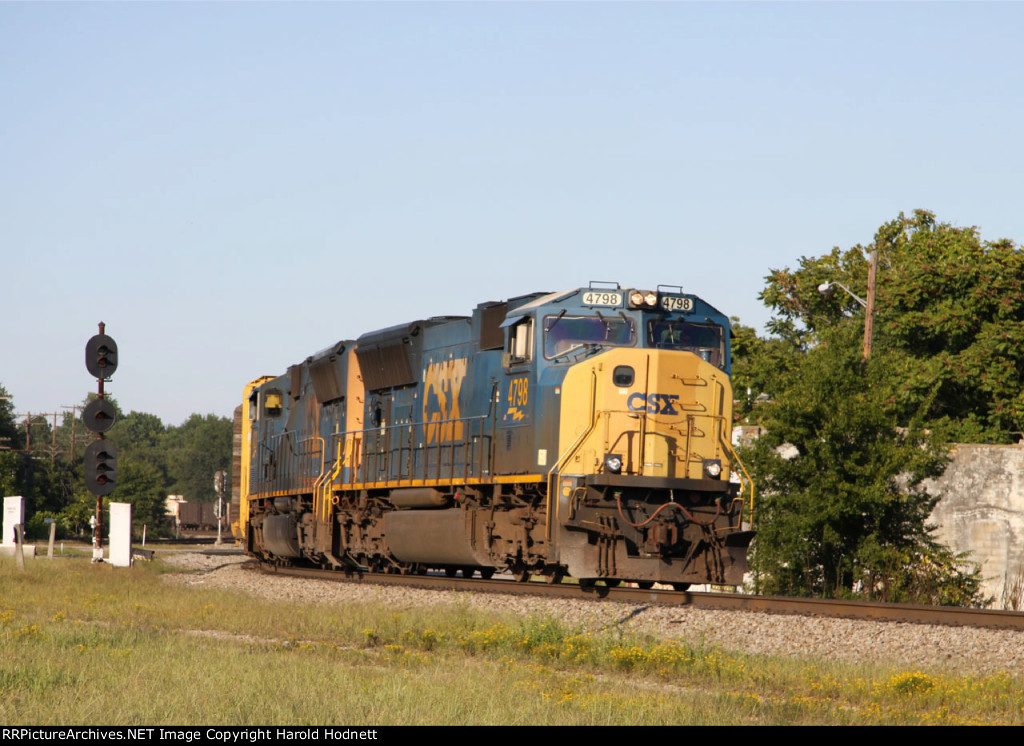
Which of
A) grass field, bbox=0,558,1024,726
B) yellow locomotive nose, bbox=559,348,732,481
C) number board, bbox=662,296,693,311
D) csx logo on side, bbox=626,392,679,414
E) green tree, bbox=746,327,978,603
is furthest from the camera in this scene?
green tree, bbox=746,327,978,603

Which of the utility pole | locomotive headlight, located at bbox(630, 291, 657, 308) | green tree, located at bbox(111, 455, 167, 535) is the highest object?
the utility pole

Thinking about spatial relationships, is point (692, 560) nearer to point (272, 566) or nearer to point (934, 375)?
point (272, 566)

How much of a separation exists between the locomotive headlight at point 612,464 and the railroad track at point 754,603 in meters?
1.87

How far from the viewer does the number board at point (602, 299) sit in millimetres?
18047

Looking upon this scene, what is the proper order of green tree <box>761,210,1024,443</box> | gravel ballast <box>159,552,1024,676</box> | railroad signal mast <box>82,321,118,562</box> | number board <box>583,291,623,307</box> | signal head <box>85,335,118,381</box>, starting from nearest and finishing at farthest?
gravel ballast <box>159,552,1024,676</box>, number board <box>583,291,623,307</box>, railroad signal mast <box>82,321,118,562</box>, signal head <box>85,335,118,381</box>, green tree <box>761,210,1024,443</box>

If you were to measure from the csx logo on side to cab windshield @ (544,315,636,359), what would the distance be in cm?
92

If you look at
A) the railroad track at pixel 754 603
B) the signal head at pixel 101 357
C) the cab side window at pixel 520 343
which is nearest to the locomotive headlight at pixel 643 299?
the cab side window at pixel 520 343

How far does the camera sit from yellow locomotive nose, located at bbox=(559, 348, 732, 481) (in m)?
17.2

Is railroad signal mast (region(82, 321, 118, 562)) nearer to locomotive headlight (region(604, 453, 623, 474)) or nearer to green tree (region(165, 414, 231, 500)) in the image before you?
locomotive headlight (region(604, 453, 623, 474))

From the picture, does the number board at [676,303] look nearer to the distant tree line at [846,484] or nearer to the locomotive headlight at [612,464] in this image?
the locomotive headlight at [612,464]

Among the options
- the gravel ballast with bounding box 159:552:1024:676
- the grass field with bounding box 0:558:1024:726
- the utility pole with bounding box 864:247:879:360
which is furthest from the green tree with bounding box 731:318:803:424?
the grass field with bounding box 0:558:1024:726

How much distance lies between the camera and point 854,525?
69.7 ft

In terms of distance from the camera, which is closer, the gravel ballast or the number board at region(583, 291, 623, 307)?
the gravel ballast

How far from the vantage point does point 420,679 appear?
33.4 ft
